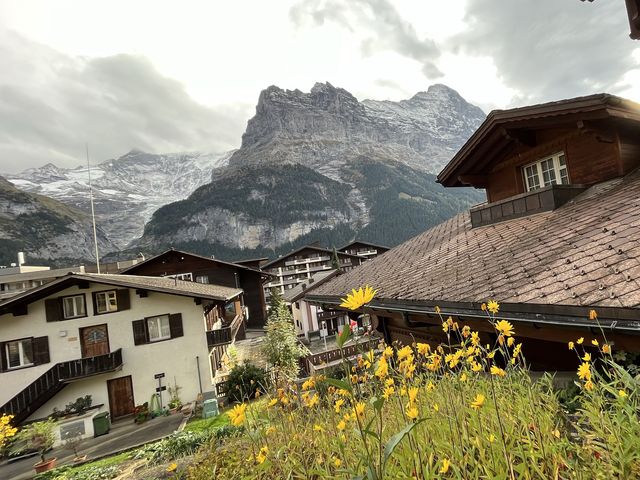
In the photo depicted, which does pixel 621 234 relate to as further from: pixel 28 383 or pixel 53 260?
pixel 53 260

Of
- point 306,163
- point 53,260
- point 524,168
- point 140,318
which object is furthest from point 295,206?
point 524,168

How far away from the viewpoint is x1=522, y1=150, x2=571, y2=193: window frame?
6.13 meters

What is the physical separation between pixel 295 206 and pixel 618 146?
132 metres

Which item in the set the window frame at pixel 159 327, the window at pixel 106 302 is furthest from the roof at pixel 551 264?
the window at pixel 106 302

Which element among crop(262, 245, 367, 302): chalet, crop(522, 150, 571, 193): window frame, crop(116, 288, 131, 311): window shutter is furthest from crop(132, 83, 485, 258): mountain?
crop(522, 150, 571, 193): window frame

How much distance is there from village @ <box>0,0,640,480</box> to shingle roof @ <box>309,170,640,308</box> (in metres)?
0.03

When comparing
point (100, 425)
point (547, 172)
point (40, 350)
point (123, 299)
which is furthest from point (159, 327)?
point (547, 172)

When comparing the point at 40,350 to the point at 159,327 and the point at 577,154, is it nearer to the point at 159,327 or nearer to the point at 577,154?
the point at 159,327

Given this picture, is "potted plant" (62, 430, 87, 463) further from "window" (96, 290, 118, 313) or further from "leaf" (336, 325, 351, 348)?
"leaf" (336, 325, 351, 348)

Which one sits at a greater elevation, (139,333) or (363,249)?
(363,249)

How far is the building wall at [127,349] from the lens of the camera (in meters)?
16.5

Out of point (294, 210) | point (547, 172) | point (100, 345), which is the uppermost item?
point (294, 210)

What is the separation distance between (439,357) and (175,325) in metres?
19.0

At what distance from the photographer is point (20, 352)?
16562mm
